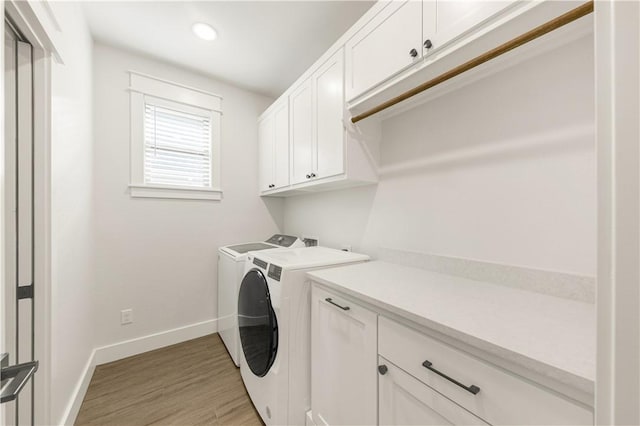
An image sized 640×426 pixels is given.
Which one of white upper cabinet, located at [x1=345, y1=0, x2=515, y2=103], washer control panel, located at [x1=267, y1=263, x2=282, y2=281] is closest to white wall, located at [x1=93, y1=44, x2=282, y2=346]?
washer control panel, located at [x1=267, y1=263, x2=282, y2=281]

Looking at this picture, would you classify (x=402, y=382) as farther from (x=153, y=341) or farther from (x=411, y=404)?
(x=153, y=341)

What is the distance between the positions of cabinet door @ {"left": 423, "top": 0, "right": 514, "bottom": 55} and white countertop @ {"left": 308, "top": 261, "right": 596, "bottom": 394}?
103cm

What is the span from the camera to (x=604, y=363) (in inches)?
12.0

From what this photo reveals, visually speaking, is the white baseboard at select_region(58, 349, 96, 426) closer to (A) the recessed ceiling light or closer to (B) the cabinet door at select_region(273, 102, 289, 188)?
(B) the cabinet door at select_region(273, 102, 289, 188)

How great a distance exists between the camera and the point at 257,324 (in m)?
1.50

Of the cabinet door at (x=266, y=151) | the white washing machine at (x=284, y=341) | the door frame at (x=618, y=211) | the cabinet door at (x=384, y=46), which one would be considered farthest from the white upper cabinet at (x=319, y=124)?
the door frame at (x=618, y=211)

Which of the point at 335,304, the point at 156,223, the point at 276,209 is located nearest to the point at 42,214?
the point at 156,223

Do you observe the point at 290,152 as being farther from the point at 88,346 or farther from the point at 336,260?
the point at 88,346

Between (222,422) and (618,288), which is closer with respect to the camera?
(618,288)

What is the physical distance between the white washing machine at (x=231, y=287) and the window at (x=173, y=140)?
2.45ft

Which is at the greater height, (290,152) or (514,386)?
(290,152)

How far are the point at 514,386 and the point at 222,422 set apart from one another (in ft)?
5.30

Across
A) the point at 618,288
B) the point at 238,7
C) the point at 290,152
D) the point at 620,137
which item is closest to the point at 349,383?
the point at 618,288

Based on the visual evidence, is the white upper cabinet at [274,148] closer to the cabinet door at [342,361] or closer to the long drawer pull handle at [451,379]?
the cabinet door at [342,361]
